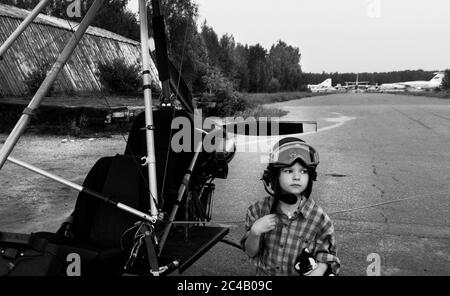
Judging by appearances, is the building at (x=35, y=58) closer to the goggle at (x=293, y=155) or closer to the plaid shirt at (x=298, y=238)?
the goggle at (x=293, y=155)

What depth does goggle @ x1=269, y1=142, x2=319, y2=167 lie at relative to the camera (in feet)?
8.80

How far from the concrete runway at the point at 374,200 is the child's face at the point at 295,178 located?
81 cm

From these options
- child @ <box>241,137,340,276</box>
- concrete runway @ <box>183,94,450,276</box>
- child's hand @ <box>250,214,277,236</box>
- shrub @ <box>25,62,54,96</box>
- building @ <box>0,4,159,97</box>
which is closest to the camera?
child's hand @ <box>250,214,277,236</box>

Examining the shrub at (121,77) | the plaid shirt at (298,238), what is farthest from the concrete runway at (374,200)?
the shrub at (121,77)

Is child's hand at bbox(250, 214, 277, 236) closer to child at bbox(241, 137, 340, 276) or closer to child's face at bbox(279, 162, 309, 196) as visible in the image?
child at bbox(241, 137, 340, 276)

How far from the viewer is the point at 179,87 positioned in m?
3.87

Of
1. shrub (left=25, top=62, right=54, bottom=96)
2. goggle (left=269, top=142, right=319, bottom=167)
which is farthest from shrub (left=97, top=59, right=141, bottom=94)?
goggle (left=269, top=142, right=319, bottom=167)

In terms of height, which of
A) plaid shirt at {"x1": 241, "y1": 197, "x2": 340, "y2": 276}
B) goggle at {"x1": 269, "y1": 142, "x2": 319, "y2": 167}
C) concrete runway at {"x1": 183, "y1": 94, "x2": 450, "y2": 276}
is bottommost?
concrete runway at {"x1": 183, "y1": 94, "x2": 450, "y2": 276}

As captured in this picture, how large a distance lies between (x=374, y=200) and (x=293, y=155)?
186 inches

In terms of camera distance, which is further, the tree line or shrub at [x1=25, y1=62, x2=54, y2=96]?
shrub at [x1=25, y1=62, x2=54, y2=96]

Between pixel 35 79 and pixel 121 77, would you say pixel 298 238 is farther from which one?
pixel 35 79

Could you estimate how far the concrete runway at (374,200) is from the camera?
4613 millimetres

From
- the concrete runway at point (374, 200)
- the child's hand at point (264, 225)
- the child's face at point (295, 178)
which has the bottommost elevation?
the concrete runway at point (374, 200)

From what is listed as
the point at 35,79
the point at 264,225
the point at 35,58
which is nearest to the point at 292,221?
the point at 264,225
